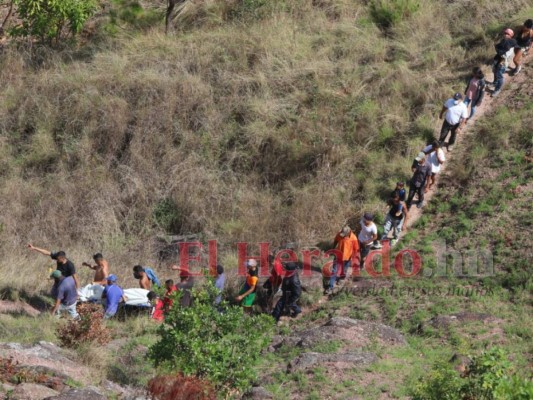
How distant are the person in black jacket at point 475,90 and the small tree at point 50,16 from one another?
31.3 ft

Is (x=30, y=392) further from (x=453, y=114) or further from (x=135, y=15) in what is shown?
(x=135, y=15)

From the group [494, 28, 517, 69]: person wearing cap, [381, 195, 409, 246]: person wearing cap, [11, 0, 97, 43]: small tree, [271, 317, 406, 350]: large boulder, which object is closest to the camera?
[271, 317, 406, 350]: large boulder

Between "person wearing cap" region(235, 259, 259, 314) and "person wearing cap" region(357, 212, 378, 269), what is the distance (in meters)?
2.03

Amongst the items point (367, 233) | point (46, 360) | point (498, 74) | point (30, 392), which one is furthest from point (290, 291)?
point (498, 74)

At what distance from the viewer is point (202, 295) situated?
10789 mm

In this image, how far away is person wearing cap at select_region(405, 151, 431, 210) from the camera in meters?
15.8

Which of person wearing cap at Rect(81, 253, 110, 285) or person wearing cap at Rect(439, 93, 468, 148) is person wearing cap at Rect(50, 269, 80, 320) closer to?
person wearing cap at Rect(81, 253, 110, 285)

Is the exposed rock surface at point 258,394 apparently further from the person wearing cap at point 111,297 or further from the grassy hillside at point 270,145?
the person wearing cap at point 111,297

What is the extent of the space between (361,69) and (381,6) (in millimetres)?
2470

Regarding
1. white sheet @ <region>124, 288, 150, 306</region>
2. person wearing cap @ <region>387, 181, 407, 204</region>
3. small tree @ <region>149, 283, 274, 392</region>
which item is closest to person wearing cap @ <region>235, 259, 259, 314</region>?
white sheet @ <region>124, 288, 150, 306</region>

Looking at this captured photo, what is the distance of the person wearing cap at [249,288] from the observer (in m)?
14.5

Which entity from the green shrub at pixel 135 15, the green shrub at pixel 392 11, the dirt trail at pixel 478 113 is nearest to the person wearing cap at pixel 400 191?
the dirt trail at pixel 478 113

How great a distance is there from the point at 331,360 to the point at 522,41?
9.99 metres

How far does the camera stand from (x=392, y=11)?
20906mm
